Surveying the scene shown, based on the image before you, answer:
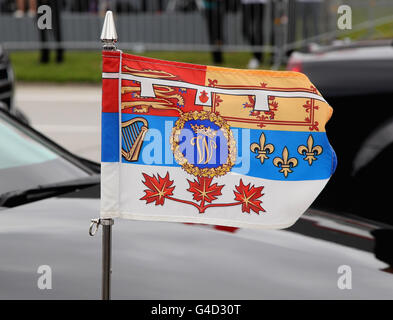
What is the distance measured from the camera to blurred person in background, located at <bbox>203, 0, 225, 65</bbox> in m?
13.0

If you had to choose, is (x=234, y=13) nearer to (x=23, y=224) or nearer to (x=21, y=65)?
(x=21, y=65)

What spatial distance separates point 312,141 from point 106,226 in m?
0.60

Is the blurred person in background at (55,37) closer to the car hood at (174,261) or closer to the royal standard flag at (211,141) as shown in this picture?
the car hood at (174,261)

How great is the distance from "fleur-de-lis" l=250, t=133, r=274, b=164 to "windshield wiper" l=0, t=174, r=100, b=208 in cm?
104

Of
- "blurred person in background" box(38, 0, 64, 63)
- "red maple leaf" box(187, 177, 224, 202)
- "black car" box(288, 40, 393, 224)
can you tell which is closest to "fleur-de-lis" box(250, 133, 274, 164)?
"red maple leaf" box(187, 177, 224, 202)

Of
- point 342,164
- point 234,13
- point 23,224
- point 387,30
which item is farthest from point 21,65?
point 23,224

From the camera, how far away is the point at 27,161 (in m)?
3.14

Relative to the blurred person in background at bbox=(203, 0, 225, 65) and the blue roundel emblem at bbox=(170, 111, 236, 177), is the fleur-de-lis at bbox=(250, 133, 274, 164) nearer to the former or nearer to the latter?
the blue roundel emblem at bbox=(170, 111, 236, 177)

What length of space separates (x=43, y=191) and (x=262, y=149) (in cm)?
112
